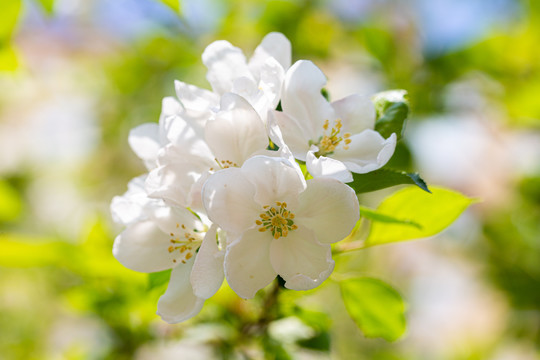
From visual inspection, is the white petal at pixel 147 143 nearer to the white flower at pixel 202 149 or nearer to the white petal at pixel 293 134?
the white flower at pixel 202 149

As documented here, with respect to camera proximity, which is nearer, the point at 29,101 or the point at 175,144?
the point at 175,144

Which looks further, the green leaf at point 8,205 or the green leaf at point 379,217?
the green leaf at point 8,205

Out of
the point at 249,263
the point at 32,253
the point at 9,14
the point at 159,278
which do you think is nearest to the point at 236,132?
the point at 249,263

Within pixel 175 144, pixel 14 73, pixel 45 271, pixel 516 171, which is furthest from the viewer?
pixel 45 271

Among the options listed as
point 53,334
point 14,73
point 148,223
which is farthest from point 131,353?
point 53,334

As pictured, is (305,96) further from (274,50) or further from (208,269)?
(208,269)

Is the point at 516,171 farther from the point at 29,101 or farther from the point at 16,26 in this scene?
the point at 29,101

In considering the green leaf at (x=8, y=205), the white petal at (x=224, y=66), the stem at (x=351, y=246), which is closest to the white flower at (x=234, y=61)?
the white petal at (x=224, y=66)
